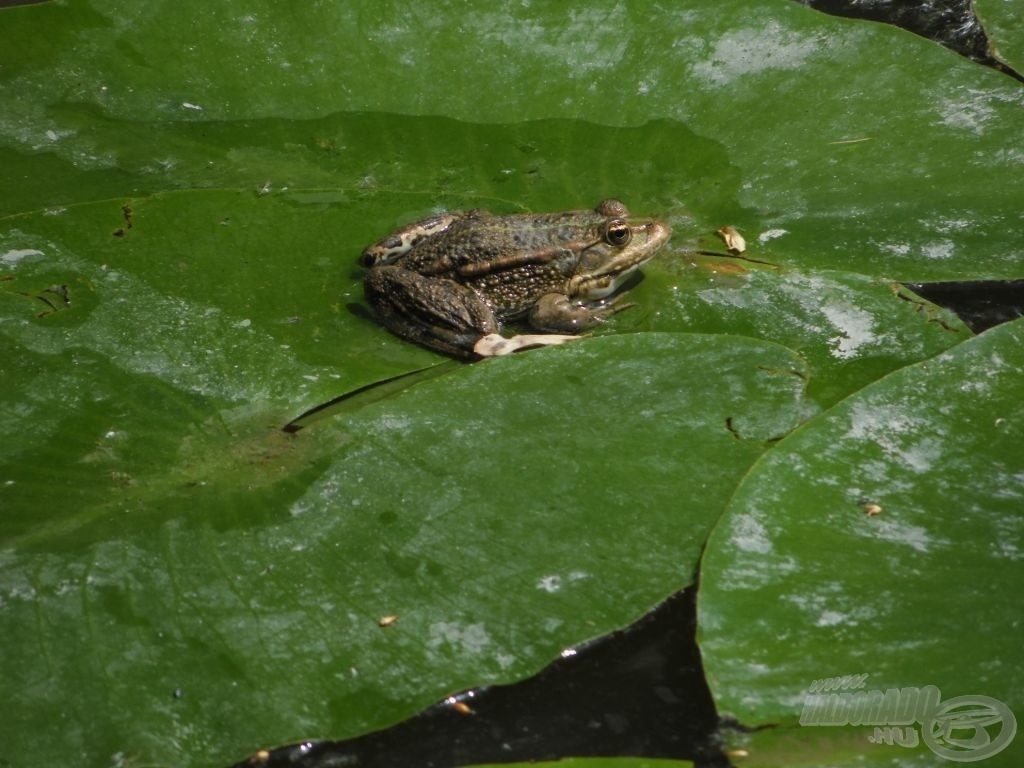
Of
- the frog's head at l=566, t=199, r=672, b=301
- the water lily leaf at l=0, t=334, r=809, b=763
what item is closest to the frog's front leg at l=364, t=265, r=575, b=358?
the water lily leaf at l=0, t=334, r=809, b=763

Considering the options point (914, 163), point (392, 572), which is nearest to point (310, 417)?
point (392, 572)

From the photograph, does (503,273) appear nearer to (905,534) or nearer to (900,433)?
(900,433)

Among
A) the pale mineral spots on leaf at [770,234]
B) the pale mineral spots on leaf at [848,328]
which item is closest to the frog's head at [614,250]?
the pale mineral spots on leaf at [770,234]

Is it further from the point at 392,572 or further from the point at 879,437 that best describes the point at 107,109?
the point at 879,437

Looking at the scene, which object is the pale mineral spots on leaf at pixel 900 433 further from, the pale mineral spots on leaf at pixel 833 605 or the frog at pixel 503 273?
the frog at pixel 503 273

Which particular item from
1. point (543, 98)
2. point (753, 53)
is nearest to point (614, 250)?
point (543, 98)
